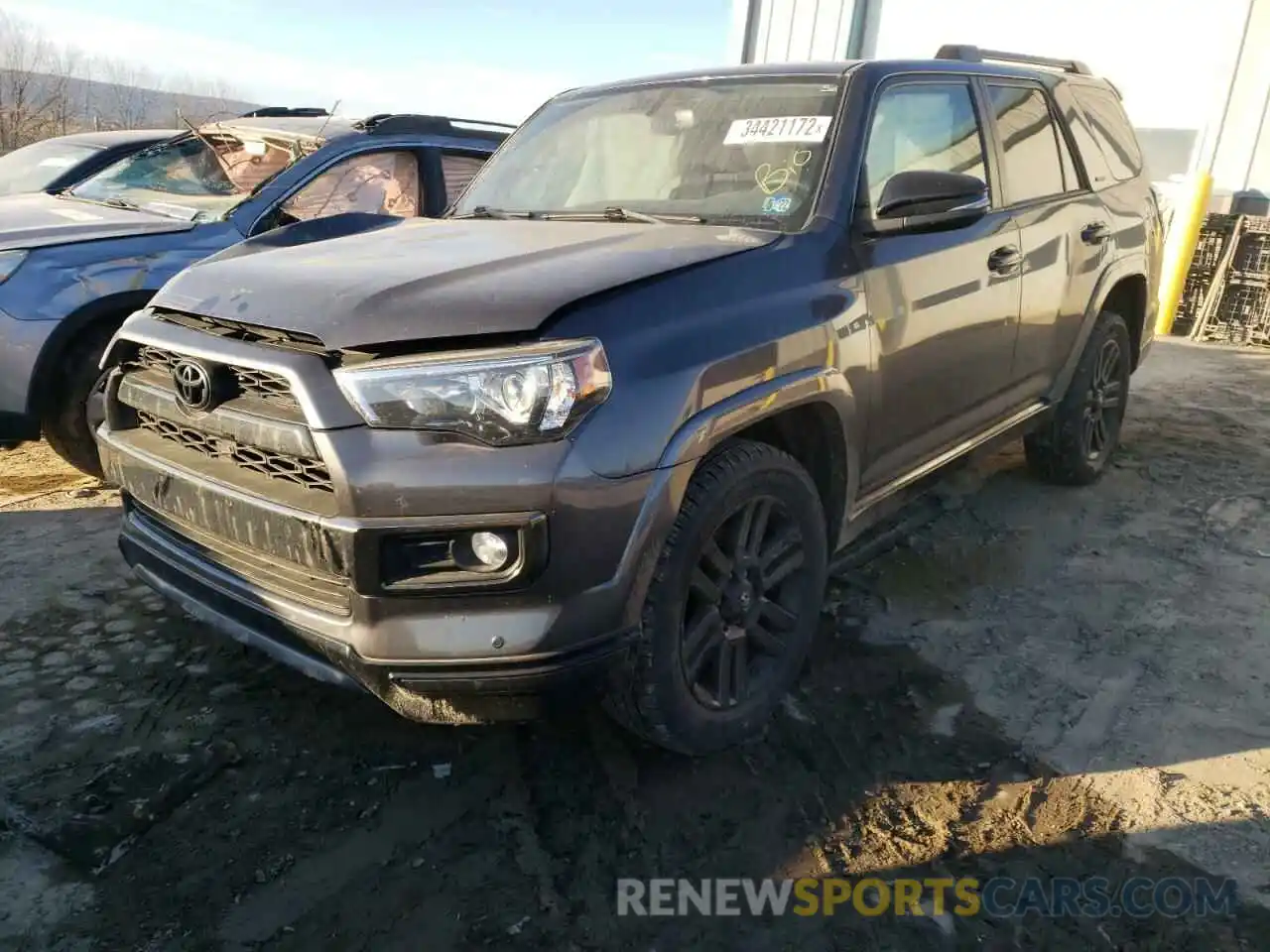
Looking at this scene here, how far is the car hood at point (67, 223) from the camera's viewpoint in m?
4.01

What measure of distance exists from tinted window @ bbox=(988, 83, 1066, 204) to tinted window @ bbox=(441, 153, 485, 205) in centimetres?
278

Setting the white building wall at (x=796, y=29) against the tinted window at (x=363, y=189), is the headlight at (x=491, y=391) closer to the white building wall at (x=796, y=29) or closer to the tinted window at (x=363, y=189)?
the tinted window at (x=363, y=189)

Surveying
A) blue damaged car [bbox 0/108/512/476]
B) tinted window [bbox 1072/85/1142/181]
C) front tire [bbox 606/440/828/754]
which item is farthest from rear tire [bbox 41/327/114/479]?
tinted window [bbox 1072/85/1142/181]

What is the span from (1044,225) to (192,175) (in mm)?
4245

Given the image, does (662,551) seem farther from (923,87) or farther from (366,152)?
(366,152)

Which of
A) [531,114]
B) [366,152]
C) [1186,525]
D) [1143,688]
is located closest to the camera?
[1143,688]

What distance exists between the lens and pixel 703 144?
3.07 metres

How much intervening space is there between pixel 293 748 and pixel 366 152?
133 inches

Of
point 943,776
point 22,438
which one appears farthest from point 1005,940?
point 22,438

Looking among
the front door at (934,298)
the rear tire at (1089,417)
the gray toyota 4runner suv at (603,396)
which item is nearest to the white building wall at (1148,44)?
the rear tire at (1089,417)

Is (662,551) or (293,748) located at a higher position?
(662,551)

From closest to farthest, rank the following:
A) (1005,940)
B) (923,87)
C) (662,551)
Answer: (1005,940), (662,551), (923,87)

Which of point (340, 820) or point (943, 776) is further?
point (943, 776)

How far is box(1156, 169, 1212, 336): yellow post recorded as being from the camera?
9.20 metres
